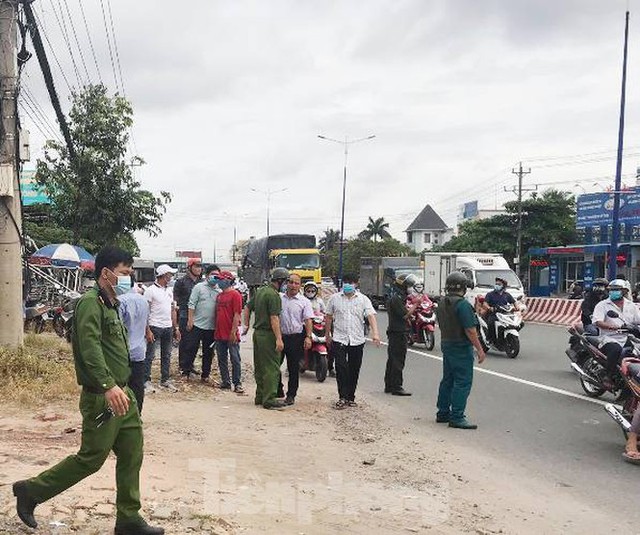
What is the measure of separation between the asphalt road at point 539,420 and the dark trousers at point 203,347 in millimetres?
2363

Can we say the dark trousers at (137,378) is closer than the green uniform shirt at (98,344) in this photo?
No

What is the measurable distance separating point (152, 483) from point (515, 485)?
2.94 meters

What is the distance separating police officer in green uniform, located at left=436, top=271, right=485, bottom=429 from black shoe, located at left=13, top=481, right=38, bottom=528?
5162mm

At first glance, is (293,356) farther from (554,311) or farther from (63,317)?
(554,311)

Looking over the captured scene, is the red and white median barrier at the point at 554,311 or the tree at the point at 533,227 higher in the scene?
the tree at the point at 533,227

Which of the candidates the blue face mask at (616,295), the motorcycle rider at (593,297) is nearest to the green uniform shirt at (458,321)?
the blue face mask at (616,295)

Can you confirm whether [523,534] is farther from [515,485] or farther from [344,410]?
[344,410]

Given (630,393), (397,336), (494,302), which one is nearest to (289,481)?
(630,393)

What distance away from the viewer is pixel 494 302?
586 inches

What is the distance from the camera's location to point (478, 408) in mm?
9297

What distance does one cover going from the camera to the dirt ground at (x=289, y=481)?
4488 millimetres

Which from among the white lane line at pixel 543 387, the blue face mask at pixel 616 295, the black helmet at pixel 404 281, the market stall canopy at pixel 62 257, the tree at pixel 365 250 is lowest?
the white lane line at pixel 543 387

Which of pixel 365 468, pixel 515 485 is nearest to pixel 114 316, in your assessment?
pixel 365 468

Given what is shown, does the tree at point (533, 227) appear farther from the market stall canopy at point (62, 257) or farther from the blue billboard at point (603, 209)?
the market stall canopy at point (62, 257)
